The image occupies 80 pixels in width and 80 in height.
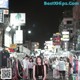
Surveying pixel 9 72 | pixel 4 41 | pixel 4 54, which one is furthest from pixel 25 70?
pixel 4 41

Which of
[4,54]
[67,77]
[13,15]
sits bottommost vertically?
[67,77]

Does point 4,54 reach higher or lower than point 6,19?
lower

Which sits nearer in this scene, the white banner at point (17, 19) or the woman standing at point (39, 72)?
the woman standing at point (39, 72)

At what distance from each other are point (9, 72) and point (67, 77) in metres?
9.04

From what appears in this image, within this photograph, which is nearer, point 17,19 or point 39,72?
point 39,72

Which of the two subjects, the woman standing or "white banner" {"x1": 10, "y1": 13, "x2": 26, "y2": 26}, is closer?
the woman standing

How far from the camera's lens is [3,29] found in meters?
41.8

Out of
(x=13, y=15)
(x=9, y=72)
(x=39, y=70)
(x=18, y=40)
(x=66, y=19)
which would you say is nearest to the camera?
(x=39, y=70)

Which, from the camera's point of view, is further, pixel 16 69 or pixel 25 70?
pixel 25 70

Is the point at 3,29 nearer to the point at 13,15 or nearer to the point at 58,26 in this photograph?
the point at 13,15

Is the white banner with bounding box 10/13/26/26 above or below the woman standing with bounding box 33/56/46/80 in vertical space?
above

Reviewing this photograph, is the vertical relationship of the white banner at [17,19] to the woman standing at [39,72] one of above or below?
above

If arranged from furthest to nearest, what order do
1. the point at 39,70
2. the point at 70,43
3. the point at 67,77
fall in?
1. the point at 70,43
2. the point at 67,77
3. the point at 39,70

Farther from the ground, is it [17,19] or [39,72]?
[17,19]
